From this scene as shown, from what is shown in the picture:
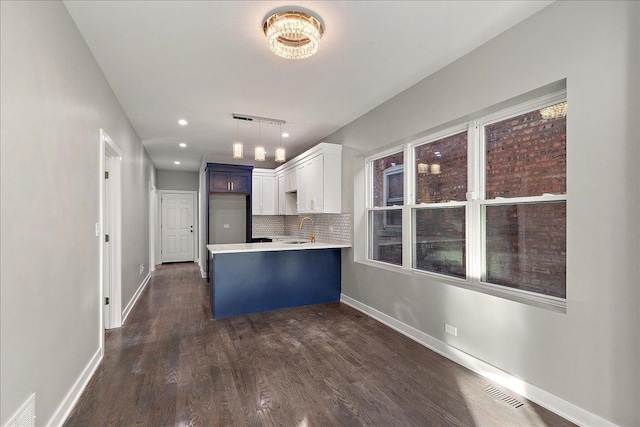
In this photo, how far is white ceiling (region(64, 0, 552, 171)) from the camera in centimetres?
203

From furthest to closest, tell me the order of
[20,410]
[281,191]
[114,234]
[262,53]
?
[281,191] → [114,234] → [262,53] → [20,410]

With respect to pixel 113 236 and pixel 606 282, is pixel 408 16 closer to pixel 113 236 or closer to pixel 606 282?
pixel 606 282

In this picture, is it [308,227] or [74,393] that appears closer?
[74,393]

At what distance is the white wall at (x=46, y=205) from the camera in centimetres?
138

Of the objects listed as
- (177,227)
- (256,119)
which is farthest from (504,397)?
(177,227)

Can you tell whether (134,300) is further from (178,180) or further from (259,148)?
(178,180)

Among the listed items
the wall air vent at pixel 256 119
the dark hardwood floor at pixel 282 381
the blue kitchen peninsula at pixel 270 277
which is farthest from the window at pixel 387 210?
the wall air vent at pixel 256 119

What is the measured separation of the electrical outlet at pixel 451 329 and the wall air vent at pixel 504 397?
479 mm

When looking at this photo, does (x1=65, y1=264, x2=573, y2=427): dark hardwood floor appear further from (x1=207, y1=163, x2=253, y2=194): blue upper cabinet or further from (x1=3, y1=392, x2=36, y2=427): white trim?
(x1=207, y1=163, x2=253, y2=194): blue upper cabinet

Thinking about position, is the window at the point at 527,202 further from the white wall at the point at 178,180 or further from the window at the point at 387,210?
the white wall at the point at 178,180

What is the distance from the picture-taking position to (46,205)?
172 centimetres

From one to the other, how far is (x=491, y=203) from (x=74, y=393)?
3.46 meters

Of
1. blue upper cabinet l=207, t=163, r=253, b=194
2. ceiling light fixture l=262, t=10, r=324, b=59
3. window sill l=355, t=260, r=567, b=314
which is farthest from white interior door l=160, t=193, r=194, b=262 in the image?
ceiling light fixture l=262, t=10, r=324, b=59

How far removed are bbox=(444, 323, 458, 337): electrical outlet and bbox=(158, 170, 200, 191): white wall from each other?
25.2 feet
